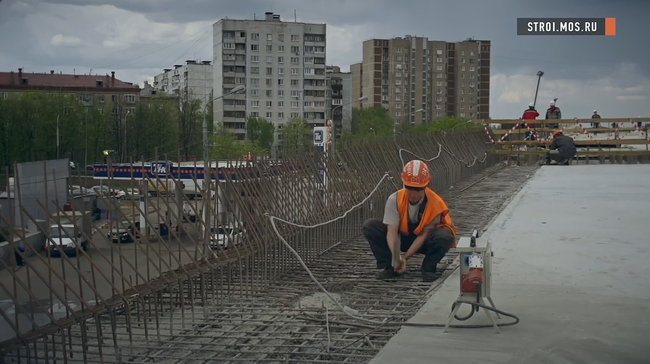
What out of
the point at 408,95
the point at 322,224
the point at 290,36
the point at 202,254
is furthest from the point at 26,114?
the point at 408,95

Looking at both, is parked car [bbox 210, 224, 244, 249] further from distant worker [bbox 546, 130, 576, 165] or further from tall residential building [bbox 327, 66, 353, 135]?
tall residential building [bbox 327, 66, 353, 135]

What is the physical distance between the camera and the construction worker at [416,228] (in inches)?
341

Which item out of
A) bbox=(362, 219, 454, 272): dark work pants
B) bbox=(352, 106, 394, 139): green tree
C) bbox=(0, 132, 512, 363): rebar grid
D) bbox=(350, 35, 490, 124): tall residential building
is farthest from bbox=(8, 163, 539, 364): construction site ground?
bbox=(350, 35, 490, 124): tall residential building

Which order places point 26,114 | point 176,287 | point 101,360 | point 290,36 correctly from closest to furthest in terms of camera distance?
point 101,360
point 176,287
point 26,114
point 290,36

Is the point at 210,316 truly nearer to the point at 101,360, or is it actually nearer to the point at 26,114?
the point at 101,360

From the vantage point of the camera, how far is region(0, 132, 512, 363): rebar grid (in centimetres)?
629

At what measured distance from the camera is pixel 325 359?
6.34 m

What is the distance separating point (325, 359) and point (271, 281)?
2.93 metres

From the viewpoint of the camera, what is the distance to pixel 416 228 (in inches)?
348

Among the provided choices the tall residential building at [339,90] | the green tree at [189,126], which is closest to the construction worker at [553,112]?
the green tree at [189,126]

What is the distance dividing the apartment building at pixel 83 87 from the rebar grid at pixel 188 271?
435 inches

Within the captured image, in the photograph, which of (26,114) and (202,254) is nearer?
(202,254)

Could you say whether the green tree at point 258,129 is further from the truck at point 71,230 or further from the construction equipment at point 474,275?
the construction equipment at point 474,275

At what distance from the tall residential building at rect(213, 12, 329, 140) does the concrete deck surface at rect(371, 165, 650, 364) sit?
64837 millimetres
